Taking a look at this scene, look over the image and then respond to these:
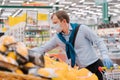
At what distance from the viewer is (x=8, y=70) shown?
126 centimetres

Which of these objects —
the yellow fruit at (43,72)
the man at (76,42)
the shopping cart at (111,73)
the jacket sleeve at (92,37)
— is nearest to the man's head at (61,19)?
the man at (76,42)

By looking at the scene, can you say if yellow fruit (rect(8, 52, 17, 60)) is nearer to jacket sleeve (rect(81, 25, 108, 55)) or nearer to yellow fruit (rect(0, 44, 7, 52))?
yellow fruit (rect(0, 44, 7, 52))

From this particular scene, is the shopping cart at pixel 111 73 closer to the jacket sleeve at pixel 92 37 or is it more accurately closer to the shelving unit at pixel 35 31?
the jacket sleeve at pixel 92 37

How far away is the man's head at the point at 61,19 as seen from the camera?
3219 millimetres

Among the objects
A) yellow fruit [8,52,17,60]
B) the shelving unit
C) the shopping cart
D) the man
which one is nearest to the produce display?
yellow fruit [8,52,17,60]

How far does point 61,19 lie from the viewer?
3242 mm

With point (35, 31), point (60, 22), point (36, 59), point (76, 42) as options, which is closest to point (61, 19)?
point (60, 22)

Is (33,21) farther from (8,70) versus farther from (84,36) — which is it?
(8,70)

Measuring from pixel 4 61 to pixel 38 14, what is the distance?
16.6ft

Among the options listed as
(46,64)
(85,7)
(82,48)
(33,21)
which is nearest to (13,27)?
(33,21)

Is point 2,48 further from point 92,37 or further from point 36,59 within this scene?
point 92,37

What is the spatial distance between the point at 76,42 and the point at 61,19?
334mm

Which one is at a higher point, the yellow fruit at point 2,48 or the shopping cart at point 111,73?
the yellow fruit at point 2,48

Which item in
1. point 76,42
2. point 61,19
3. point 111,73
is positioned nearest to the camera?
point 111,73
